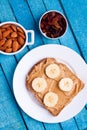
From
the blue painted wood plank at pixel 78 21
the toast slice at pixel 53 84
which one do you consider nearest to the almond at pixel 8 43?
the toast slice at pixel 53 84

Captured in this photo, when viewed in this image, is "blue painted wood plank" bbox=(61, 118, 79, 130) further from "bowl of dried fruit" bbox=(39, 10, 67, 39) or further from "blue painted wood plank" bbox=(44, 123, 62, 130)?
"bowl of dried fruit" bbox=(39, 10, 67, 39)

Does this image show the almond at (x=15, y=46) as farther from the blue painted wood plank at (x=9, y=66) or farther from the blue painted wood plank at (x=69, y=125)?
the blue painted wood plank at (x=69, y=125)

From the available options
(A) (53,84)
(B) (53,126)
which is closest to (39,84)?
(A) (53,84)

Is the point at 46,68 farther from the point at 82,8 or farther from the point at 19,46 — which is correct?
the point at 82,8

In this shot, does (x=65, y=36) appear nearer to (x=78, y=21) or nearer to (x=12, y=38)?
(x=78, y=21)

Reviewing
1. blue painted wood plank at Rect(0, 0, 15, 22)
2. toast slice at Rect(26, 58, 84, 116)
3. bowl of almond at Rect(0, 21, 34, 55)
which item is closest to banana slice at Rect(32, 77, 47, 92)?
toast slice at Rect(26, 58, 84, 116)

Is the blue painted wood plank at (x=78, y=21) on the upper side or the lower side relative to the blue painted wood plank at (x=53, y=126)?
upper

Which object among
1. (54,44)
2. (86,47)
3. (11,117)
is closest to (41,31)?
(54,44)
